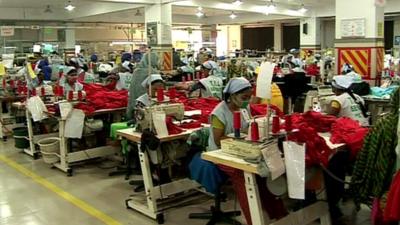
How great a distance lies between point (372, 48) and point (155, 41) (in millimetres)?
5382

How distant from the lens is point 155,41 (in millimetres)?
11258

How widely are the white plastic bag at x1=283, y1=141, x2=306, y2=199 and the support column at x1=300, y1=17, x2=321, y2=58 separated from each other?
13713 mm

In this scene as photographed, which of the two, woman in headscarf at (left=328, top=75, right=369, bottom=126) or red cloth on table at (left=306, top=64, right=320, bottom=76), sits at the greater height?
red cloth on table at (left=306, top=64, right=320, bottom=76)

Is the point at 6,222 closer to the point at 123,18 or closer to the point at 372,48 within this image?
the point at 372,48

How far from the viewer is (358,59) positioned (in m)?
8.02

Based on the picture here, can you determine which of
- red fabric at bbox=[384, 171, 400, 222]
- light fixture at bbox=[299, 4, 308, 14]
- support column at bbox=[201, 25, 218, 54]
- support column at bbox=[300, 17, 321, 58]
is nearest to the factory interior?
red fabric at bbox=[384, 171, 400, 222]

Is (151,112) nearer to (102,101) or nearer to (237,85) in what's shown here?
(237,85)

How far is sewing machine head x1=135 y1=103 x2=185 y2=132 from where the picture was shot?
4016 millimetres

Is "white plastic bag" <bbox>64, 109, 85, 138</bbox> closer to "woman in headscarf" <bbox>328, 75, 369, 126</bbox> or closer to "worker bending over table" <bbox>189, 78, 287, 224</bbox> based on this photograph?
"worker bending over table" <bbox>189, 78, 287, 224</bbox>

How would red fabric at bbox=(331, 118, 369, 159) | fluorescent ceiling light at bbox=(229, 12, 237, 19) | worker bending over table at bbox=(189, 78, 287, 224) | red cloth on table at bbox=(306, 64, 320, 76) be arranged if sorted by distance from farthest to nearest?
fluorescent ceiling light at bbox=(229, 12, 237, 19)
red cloth on table at bbox=(306, 64, 320, 76)
worker bending over table at bbox=(189, 78, 287, 224)
red fabric at bbox=(331, 118, 369, 159)

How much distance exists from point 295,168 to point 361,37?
5.72 metres

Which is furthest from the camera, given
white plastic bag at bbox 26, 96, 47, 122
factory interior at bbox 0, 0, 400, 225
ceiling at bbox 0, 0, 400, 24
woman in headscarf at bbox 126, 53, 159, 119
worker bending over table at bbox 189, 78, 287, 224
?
ceiling at bbox 0, 0, 400, 24

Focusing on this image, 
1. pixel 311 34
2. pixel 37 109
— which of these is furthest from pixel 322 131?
pixel 311 34

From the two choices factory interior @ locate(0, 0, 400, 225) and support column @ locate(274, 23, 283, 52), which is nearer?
factory interior @ locate(0, 0, 400, 225)
